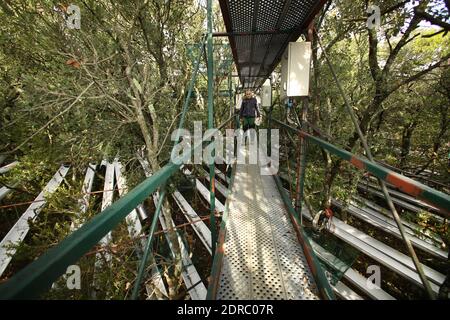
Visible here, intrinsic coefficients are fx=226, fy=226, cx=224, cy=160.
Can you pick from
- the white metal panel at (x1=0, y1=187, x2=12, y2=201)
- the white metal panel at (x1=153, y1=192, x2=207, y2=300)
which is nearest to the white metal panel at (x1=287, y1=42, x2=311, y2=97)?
the white metal panel at (x1=153, y1=192, x2=207, y2=300)

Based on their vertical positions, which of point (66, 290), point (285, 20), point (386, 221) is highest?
point (285, 20)

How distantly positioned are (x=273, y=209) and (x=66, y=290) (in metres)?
4.29

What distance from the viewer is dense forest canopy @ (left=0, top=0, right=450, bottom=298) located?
4613 mm

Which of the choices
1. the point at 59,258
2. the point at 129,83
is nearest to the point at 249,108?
the point at 129,83

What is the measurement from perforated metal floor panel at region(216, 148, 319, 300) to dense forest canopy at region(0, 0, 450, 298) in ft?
5.67

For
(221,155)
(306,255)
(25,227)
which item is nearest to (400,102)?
(221,155)

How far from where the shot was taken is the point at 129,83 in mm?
5621

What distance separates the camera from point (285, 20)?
Answer: 344cm

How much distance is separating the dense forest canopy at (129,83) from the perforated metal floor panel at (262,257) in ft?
5.67

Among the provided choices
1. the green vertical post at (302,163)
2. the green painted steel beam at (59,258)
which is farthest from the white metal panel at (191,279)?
the green painted steel beam at (59,258)

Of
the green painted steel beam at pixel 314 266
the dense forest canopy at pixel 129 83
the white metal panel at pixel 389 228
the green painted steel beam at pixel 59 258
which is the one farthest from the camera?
the white metal panel at pixel 389 228

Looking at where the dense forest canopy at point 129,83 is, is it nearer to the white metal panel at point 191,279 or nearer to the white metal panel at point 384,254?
the white metal panel at point 191,279

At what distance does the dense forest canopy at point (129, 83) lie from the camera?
4.61m
